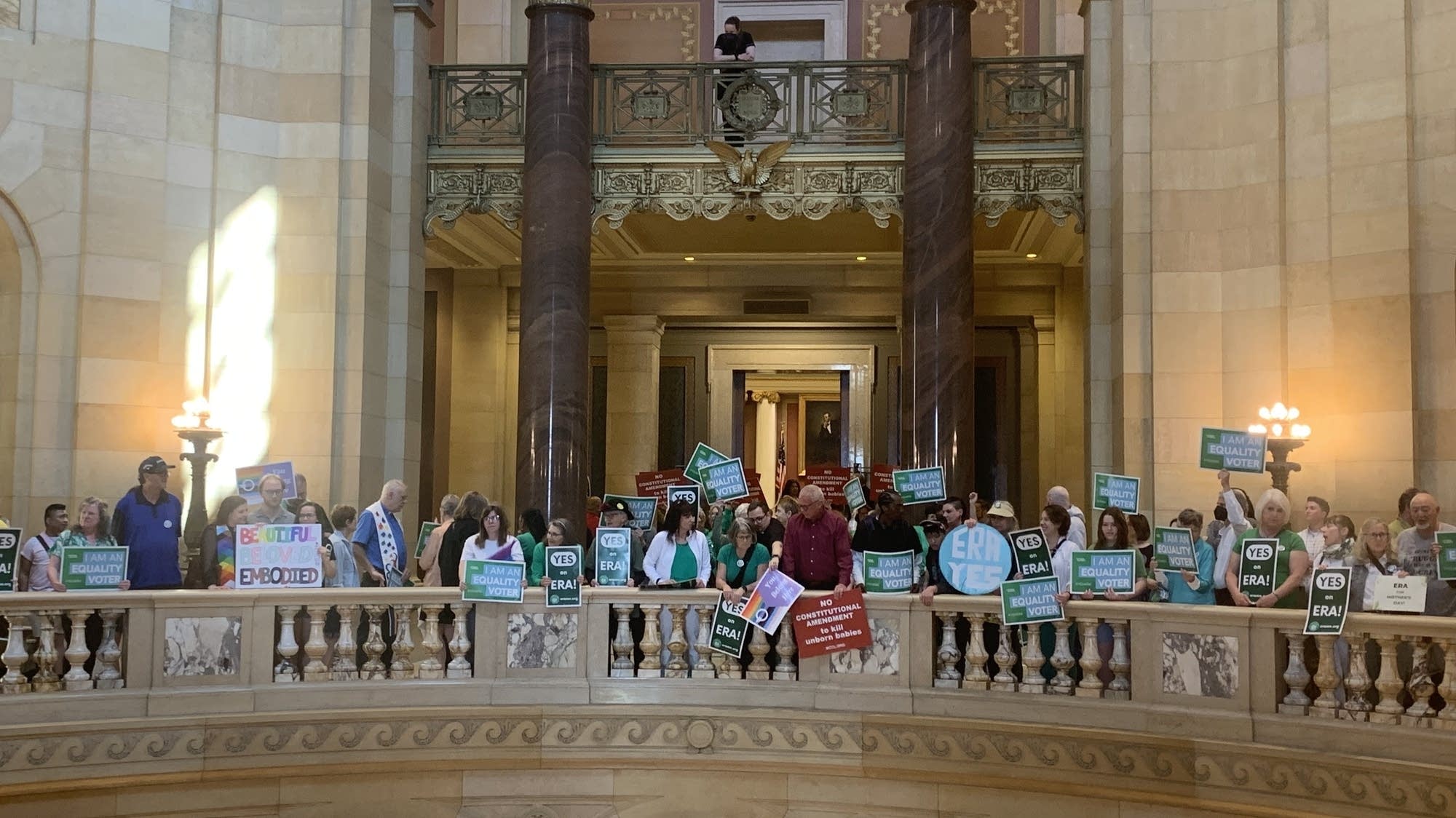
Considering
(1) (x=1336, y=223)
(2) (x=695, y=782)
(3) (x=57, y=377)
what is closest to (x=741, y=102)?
(1) (x=1336, y=223)

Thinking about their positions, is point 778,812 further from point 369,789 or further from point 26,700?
point 26,700

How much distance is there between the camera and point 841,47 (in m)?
19.7

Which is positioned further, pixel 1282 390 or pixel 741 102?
pixel 741 102

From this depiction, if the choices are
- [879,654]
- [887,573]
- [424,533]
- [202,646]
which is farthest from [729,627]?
[202,646]

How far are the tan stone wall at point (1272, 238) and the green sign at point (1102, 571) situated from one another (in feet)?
17.0

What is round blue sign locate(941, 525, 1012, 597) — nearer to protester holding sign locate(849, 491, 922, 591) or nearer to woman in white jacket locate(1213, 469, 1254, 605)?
protester holding sign locate(849, 491, 922, 591)

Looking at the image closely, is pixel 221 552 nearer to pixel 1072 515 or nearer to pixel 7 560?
pixel 7 560

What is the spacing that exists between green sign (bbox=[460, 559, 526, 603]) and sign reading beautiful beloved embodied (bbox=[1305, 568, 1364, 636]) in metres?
4.95

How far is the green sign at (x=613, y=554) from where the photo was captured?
10.1m

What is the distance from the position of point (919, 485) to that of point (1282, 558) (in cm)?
311

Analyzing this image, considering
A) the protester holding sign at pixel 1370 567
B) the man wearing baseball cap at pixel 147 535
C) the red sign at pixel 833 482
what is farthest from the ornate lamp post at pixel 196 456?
the protester holding sign at pixel 1370 567

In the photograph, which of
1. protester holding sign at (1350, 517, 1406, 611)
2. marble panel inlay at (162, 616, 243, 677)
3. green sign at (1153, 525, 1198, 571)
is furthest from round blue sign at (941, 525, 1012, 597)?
marble panel inlay at (162, 616, 243, 677)

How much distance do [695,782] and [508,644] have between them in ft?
5.23

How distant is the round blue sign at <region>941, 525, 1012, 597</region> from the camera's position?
9.43m
